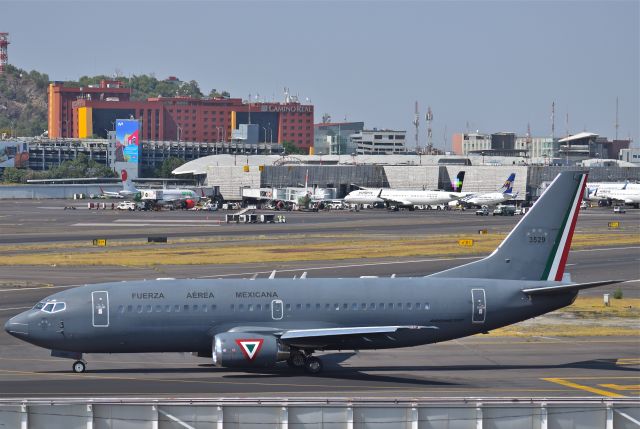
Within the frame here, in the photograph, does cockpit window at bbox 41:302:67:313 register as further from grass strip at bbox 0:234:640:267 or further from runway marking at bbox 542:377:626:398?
grass strip at bbox 0:234:640:267

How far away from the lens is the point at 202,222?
159 m

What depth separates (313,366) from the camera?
46.2 metres

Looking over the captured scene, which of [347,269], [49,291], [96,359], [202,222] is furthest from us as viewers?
[202,222]

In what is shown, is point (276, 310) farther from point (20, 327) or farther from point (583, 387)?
point (583, 387)

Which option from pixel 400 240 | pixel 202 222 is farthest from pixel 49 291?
pixel 202 222

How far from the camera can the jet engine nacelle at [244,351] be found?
146 ft

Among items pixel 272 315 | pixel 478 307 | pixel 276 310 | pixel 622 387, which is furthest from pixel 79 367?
pixel 622 387

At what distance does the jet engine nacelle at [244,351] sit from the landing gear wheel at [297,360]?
69.6 inches

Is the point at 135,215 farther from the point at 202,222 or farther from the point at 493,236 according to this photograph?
the point at 493,236

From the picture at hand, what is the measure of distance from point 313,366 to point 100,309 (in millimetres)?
9549

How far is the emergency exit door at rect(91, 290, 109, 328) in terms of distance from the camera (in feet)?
150

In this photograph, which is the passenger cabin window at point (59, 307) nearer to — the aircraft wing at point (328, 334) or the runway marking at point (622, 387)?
the aircraft wing at point (328, 334)

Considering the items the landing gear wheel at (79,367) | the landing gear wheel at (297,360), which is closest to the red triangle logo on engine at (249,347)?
the landing gear wheel at (297,360)

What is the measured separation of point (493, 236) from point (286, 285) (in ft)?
270
